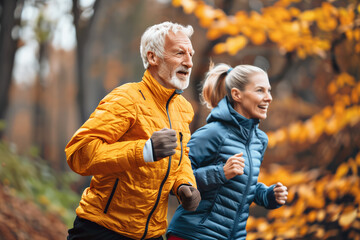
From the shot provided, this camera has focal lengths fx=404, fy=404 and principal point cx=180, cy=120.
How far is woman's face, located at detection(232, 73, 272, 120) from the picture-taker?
2.84m

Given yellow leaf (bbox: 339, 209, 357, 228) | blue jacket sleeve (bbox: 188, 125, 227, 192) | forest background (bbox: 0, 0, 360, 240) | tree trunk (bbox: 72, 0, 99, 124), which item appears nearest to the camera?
blue jacket sleeve (bbox: 188, 125, 227, 192)

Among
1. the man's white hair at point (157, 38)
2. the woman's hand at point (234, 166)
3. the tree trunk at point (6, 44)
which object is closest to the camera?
the man's white hair at point (157, 38)

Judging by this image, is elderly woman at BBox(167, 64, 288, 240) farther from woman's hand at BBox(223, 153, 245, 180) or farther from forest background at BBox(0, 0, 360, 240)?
forest background at BBox(0, 0, 360, 240)

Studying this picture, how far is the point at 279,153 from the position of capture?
10.9 metres

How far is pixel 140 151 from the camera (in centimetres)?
198

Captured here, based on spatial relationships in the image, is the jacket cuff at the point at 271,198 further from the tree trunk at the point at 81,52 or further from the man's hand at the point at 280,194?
the tree trunk at the point at 81,52

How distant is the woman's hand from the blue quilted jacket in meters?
0.04

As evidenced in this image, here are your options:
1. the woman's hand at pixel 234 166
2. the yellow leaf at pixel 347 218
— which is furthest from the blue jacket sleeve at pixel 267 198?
the yellow leaf at pixel 347 218

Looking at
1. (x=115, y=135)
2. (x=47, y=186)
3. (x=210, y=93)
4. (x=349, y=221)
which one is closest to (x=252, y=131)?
(x=210, y=93)

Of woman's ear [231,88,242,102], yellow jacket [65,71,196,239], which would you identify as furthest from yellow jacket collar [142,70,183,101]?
woman's ear [231,88,242,102]

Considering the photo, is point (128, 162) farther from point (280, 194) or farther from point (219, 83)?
point (219, 83)

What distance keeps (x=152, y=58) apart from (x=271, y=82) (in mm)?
4614

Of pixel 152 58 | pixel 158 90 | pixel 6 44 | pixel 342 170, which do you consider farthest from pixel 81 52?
pixel 158 90

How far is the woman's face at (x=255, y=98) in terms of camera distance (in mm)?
2840
